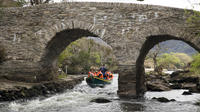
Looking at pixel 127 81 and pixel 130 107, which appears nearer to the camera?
pixel 130 107

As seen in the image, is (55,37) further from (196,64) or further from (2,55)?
(196,64)

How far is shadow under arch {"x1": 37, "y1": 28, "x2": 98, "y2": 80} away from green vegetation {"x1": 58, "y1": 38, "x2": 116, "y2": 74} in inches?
391

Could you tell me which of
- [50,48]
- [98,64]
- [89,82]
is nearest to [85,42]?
[98,64]

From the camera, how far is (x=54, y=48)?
1160 centimetres

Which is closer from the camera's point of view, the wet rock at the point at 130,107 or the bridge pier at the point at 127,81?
the wet rock at the point at 130,107

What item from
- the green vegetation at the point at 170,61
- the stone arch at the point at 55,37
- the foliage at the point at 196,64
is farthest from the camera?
the green vegetation at the point at 170,61

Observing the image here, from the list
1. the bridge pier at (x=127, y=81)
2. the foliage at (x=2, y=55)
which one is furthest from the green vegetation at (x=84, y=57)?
the bridge pier at (x=127, y=81)

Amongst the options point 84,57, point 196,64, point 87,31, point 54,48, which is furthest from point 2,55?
point 84,57

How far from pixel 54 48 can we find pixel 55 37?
1.10 m

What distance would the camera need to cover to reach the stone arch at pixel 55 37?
1020cm

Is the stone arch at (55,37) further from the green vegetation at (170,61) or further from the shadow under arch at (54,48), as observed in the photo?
the green vegetation at (170,61)

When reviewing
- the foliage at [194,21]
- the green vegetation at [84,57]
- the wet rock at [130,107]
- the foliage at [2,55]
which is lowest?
the green vegetation at [84,57]

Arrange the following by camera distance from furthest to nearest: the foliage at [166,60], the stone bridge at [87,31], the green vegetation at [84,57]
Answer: the foliage at [166,60], the green vegetation at [84,57], the stone bridge at [87,31]

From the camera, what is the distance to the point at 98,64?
41375mm
